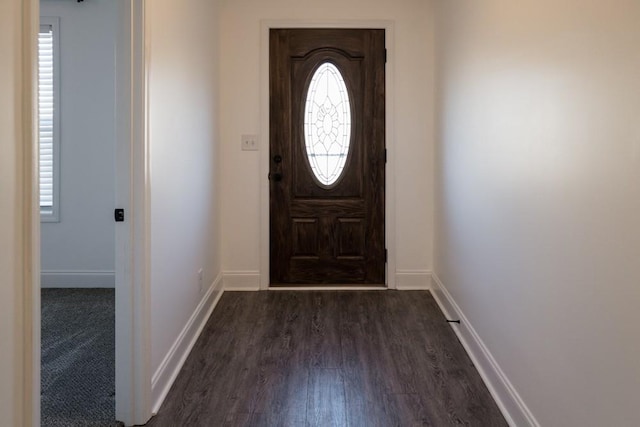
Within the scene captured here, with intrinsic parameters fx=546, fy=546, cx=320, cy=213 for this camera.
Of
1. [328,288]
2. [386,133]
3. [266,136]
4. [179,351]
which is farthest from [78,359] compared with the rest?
[386,133]

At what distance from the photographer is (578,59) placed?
164 cm

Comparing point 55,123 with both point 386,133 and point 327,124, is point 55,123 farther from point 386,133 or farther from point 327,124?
point 386,133

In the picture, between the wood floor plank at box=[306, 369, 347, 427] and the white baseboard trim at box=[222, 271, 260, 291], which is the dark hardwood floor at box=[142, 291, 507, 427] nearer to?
the wood floor plank at box=[306, 369, 347, 427]

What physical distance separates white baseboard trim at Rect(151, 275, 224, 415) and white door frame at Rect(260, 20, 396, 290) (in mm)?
645

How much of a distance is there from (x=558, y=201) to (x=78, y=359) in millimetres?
2475

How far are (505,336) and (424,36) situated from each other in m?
2.72

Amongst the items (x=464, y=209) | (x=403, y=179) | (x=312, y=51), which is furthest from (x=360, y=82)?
(x=464, y=209)

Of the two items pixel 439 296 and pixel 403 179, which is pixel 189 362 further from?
pixel 403 179

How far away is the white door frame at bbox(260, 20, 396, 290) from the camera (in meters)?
4.29

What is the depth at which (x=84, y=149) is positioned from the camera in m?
4.41

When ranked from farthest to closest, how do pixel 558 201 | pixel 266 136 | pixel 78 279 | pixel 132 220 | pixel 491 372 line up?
1. pixel 78 279
2. pixel 266 136
3. pixel 491 372
4. pixel 132 220
5. pixel 558 201

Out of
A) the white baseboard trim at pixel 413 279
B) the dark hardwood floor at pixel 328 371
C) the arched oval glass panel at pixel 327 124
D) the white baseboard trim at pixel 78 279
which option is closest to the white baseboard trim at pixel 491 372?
the dark hardwood floor at pixel 328 371

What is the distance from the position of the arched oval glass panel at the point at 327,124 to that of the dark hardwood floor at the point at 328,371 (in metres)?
1.13

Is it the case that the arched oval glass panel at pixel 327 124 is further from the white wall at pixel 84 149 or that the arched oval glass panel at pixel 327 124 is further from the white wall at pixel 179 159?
the white wall at pixel 84 149
